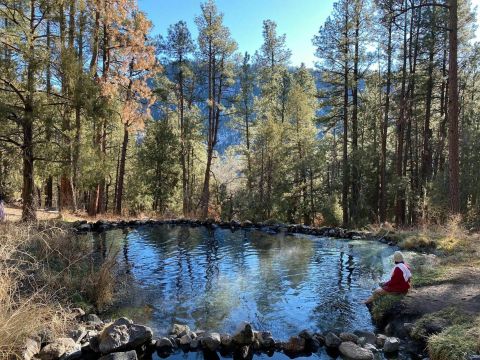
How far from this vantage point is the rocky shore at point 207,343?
4.99 m

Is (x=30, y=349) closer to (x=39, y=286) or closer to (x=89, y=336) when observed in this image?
(x=89, y=336)

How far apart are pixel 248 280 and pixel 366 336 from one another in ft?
11.6

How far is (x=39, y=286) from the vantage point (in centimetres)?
674

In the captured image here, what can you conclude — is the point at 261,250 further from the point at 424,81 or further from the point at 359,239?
the point at 424,81

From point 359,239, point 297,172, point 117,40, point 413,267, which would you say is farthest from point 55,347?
point 297,172

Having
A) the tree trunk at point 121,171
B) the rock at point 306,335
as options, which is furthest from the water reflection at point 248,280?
the tree trunk at point 121,171

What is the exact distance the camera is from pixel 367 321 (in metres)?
6.45

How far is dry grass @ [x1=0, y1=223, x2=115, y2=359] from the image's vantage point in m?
4.58

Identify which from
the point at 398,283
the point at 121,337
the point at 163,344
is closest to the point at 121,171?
the point at 163,344

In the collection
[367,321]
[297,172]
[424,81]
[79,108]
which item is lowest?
[367,321]

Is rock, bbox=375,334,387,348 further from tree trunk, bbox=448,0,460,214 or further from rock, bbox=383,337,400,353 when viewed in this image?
tree trunk, bbox=448,0,460,214

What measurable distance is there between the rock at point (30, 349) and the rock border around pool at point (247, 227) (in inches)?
342

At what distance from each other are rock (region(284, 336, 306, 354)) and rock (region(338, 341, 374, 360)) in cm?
49

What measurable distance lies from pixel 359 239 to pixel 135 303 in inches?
346
